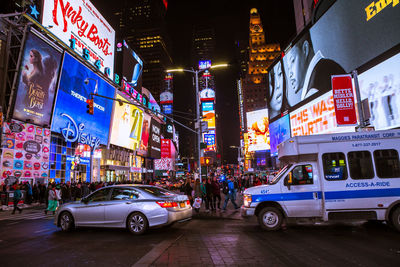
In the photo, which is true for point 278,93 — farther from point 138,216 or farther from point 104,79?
point 138,216

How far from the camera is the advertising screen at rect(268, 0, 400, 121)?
18562 mm

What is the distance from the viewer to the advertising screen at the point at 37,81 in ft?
75.5

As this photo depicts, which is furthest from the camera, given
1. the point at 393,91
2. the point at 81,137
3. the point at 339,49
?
the point at 81,137

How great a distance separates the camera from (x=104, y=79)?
38969 mm

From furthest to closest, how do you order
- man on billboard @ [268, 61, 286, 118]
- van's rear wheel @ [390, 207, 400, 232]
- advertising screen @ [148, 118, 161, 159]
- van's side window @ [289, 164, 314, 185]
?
1. advertising screen @ [148, 118, 161, 159]
2. man on billboard @ [268, 61, 286, 118]
3. van's side window @ [289, 164, 314, 185]
4. van's rear wheel @ [390, 207, 400, 232]

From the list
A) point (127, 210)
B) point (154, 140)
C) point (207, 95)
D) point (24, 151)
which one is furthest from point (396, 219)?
point (207, 95)

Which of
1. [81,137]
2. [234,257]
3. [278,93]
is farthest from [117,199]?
[278,93]

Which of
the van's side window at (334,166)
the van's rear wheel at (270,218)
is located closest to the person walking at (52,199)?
the van's rear wheel at (270,218)

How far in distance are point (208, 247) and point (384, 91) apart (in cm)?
1812

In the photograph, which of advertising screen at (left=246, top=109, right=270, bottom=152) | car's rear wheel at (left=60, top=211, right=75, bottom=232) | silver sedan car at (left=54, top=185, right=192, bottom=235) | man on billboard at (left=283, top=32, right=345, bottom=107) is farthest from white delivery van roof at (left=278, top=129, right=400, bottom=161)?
advertising screen at (left=246, top=109, right=270, bottom=152)

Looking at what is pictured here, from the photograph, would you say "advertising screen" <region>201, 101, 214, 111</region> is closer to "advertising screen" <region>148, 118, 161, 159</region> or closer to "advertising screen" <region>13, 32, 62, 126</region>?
"advertising screen" <region>148, 118, 161, 159</region>

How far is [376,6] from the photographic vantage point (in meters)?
18.6

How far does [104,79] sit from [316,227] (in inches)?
1438

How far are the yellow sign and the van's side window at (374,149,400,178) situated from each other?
1385cm
